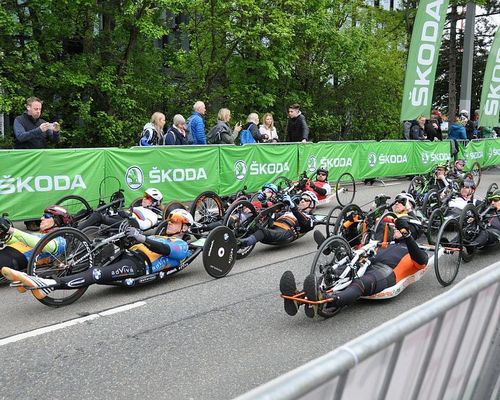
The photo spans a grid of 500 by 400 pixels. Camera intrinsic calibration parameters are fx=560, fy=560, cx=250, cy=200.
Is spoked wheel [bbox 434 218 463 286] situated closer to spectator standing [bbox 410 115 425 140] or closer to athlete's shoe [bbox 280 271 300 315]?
athlete's shoe [bbox 280 271 300 315]

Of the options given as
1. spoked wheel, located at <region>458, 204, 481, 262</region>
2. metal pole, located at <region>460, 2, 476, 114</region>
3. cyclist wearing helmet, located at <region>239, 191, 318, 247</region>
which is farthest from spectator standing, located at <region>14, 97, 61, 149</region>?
metal pole, located at <region>460, 2, 476, 114</region>

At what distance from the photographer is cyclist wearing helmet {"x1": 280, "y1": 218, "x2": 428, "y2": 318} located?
15.7 feet

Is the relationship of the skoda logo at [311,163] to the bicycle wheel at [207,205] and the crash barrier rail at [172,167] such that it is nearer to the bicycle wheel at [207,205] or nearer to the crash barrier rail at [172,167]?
the crash barrier rail at [172,167]

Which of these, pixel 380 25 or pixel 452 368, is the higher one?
pixel 380 25

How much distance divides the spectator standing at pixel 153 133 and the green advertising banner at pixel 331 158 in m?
3.81

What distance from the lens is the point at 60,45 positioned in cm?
1477

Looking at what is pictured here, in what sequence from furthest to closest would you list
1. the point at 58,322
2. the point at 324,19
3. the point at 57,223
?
1. the point at 324,19
2. the point at 57,223
3. the point at 58,322

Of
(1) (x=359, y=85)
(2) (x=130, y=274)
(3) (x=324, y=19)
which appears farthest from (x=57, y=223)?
(1) (x=359, y=85)

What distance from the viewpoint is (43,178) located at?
28.9ft

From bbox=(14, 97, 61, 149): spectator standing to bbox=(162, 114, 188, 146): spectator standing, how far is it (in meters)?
2.32

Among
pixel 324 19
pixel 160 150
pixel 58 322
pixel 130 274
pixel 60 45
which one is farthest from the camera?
pixel 324 19

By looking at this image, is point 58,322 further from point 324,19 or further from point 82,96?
point 324,19

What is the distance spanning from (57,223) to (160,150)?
382cm

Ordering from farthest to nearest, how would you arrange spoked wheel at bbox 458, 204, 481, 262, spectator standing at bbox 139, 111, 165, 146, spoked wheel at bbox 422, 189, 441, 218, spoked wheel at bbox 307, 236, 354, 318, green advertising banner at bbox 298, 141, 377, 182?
green advertising banner at bbox 298, 141, 377, 182
spectator standing at bbox 139, 111, 165, 146
spoked wheel at bbox 422, 189, 441, 218
spoked wheel at bbox 458, 204, 481, 262
spoked wheel at bbox 307, 236, 354, 318
